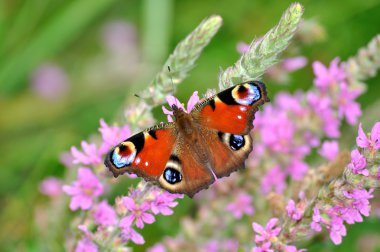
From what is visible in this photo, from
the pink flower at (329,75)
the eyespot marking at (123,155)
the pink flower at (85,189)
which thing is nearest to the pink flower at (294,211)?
the eyespot marking at (123,155)

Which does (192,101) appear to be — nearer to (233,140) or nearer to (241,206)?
(233,140)

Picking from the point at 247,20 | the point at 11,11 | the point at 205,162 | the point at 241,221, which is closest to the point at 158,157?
the point at 205,162

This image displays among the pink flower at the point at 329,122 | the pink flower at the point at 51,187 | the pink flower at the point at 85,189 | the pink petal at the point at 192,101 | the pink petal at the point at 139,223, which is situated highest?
the pink flower at the point at 329,122

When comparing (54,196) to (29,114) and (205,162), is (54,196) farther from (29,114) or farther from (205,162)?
(29,114)

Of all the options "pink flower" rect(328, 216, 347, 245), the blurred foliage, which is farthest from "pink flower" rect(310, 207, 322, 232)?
the blurred foliage

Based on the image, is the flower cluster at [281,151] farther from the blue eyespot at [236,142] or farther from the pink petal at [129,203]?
the pink petal at [129,203]

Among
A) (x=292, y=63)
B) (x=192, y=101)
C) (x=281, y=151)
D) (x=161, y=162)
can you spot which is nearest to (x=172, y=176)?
(x=161, y=162)
